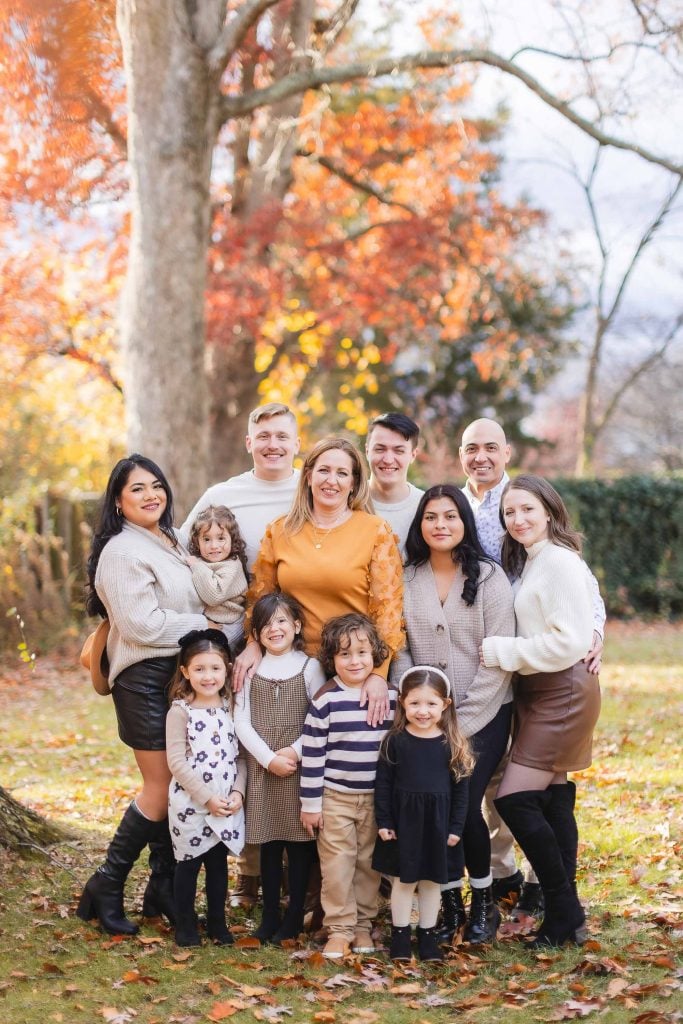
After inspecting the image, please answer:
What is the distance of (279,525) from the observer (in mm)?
4359

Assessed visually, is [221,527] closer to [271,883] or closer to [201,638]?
[201,638]

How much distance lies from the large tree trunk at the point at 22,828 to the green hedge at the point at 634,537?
12550 millimetres

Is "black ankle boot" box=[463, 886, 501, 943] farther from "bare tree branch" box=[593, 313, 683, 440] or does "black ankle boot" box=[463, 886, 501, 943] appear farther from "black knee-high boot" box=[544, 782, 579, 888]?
"bare tree branch" box=[593, 313, 683, 440]

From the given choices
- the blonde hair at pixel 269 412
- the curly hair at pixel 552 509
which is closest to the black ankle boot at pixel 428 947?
the curly hair at pixel 552 509

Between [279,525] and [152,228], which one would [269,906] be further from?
[152,228]

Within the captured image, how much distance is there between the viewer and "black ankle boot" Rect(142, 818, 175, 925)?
4363 millimetres

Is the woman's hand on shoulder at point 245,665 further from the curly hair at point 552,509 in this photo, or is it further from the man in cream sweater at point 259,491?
the curly hair at point 552,509

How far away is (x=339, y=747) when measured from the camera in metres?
4.08

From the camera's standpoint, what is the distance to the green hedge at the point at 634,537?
1650 cm

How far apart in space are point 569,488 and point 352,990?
13.6 m

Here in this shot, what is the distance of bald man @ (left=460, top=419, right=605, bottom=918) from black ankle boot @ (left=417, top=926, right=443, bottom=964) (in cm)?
64

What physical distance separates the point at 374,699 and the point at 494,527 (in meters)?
1.03

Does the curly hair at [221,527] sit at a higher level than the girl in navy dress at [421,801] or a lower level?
higher

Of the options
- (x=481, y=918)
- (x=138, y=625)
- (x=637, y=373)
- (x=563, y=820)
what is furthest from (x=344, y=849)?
(x=637, y=373)
